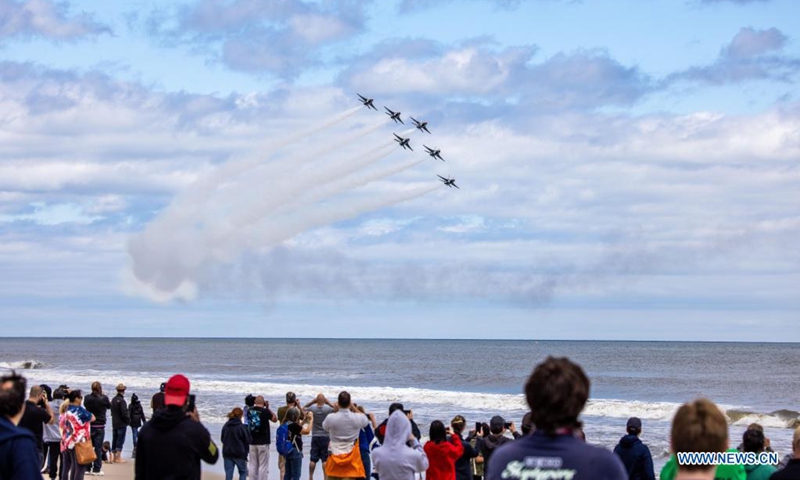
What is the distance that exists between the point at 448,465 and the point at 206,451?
5.25 metres

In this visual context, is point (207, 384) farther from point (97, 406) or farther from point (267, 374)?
point (97, 406)

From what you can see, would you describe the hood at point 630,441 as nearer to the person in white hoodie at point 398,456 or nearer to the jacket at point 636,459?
the jacket at point 636,459

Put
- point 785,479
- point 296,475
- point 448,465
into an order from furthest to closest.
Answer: point 296,475 < point 448,465 < point 785,479

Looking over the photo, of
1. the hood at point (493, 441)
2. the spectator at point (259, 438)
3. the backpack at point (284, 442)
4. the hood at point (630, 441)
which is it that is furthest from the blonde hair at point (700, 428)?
the spectator at point (259, 438)

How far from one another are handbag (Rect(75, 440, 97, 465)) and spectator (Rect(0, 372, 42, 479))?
29.2 ft

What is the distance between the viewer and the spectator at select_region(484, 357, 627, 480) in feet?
12.8

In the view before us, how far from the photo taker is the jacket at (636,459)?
11383 millimetres

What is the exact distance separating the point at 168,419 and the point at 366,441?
7.54m

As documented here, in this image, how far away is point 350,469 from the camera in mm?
12102

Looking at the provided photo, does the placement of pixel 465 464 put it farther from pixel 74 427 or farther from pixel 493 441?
pixel 74 427

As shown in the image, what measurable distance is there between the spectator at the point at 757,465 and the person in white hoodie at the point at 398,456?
321cm

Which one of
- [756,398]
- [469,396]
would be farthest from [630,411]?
[756,398]

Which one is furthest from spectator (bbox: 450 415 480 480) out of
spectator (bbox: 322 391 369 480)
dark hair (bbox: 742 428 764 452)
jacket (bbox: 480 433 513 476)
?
dark hair (bbox: 742 428 764 452)

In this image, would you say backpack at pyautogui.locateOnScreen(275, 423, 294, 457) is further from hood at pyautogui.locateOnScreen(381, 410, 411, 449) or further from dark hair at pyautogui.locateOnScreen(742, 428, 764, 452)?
dark hair at pyautogui.locateOnScreen(742, 428, 764, 452)
